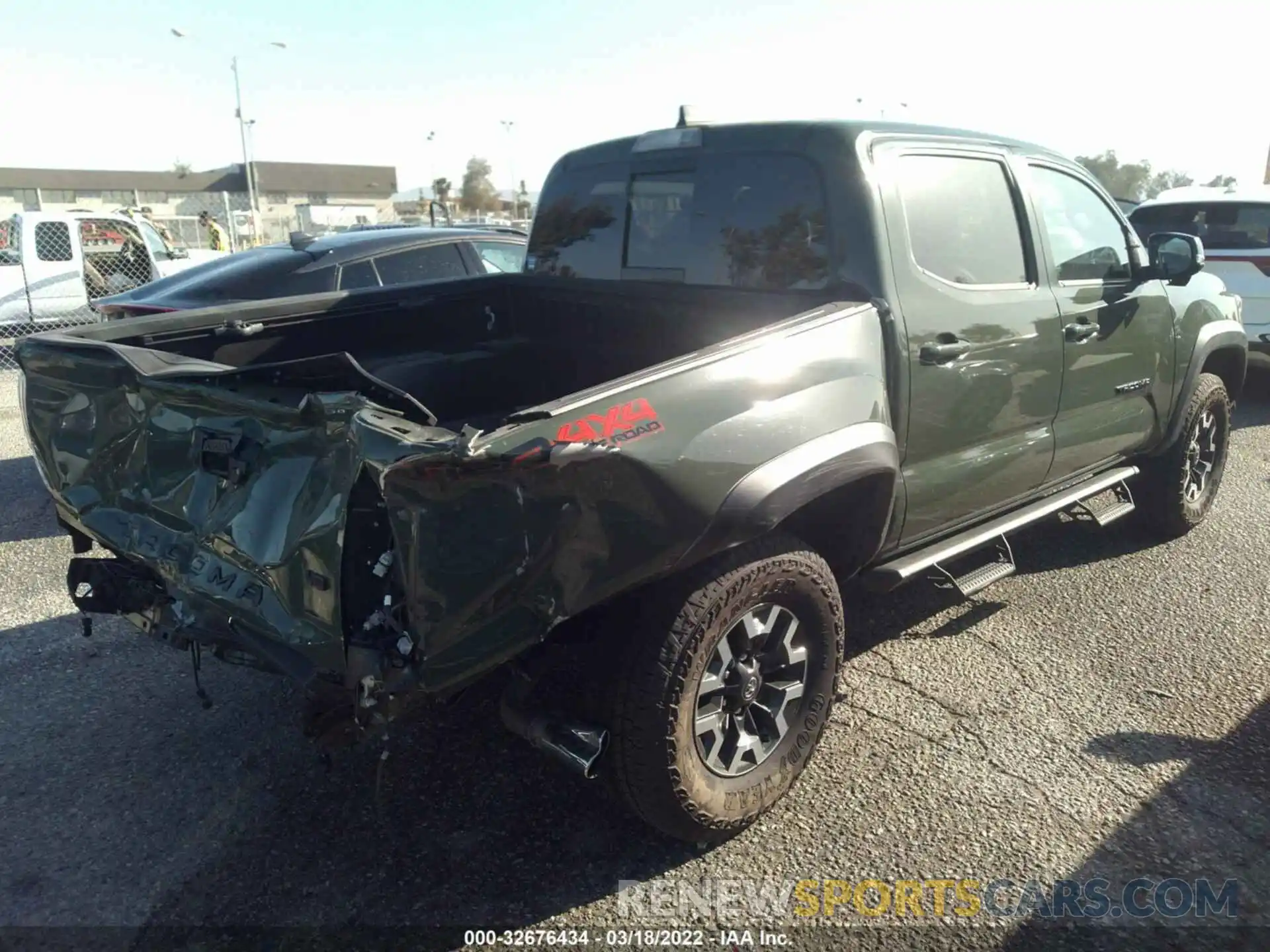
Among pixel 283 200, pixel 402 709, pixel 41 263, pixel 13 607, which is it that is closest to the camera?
pixel 402 709

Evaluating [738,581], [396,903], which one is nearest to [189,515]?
[396,903]

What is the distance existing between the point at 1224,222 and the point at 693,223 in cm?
737

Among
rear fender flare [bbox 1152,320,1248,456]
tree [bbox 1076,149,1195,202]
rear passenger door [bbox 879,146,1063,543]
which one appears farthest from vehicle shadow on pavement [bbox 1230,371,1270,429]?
tree [bbox 1076,149,1195,202]

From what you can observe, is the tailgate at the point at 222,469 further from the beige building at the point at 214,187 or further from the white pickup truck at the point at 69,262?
the beige building at the point at 214,187

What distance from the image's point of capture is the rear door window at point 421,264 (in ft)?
21.2

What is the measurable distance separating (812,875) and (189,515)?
208 centimetres

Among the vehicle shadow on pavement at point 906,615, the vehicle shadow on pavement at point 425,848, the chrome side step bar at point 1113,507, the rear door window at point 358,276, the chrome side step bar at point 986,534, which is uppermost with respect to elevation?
the rear door window at point 358,276

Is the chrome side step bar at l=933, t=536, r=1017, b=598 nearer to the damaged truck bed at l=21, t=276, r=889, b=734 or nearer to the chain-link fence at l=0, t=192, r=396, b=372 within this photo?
the damaged truck bed at l=21, t=276, r=889, b=734

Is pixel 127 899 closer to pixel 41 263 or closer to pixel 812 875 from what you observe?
pixel 812 875

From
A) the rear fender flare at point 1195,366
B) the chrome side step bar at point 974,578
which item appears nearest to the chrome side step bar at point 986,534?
the chrome side step bar at point 974,578

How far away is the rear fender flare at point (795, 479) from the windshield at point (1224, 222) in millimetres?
6678

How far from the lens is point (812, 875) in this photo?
107 inches

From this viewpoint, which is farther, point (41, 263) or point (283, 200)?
point (283, 200)

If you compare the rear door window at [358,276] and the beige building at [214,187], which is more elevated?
the beige building at [214,187]
